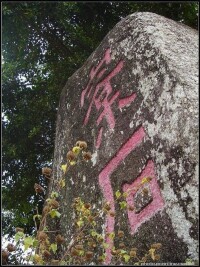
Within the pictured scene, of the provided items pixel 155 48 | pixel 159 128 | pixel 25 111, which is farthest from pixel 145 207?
pixel 25 111

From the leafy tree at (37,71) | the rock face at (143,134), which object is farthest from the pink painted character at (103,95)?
the leafy tree at (37,71)

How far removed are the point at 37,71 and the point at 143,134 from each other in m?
4.30

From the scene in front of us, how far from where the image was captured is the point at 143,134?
2732 millimetres

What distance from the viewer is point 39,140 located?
668 cm

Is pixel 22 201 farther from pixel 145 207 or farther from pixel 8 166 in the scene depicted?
pixel 145 207

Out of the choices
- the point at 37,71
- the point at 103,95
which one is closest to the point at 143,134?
the point at 103,95

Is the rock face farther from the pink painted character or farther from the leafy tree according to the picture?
the leafy tree

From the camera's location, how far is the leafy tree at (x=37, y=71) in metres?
6.19

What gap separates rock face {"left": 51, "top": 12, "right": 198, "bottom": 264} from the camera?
7.41 ft

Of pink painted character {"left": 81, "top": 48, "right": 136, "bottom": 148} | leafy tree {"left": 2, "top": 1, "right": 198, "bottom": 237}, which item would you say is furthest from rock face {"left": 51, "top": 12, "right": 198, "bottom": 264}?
leafy tree {"left": 2, "top": 1, "right": 198, "bottom": 237}

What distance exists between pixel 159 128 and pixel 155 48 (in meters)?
0.66

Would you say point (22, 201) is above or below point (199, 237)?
above

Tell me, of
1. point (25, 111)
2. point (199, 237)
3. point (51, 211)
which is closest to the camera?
point (51, 211)

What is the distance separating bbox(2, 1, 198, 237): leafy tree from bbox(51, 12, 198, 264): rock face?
243cm
